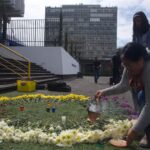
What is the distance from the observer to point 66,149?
4.20 m

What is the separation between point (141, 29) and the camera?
17.5ft

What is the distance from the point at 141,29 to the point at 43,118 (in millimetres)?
2170

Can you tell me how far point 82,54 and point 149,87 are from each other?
64.4 metres

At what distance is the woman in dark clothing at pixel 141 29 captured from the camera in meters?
5.25

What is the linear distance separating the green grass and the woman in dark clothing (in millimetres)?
1404

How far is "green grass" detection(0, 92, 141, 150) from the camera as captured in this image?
170 inches

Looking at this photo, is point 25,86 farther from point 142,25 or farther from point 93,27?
point 93,27

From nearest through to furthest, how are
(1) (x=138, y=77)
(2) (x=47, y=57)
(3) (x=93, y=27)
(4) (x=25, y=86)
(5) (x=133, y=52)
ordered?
(5) (x=133, y=52)
(1) (x=138, y=77)
(4) (x=25, y=86)
(2) (x=47, y=57)
(3) (x=93, y=27)

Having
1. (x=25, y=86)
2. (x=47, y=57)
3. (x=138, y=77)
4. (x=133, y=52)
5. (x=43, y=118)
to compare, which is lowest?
(x=47, y=57)

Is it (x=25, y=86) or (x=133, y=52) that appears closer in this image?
(x=133, y=52)

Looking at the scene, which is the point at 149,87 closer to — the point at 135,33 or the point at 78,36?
the point at 135,33

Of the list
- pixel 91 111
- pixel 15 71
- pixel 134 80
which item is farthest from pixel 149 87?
pixel 15 71

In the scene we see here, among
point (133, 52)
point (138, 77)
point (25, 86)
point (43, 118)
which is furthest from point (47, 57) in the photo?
point (133, 52)

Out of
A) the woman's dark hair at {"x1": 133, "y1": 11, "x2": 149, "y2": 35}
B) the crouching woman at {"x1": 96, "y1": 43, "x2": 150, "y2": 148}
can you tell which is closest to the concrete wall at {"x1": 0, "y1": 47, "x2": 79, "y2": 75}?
the woman's dark hair at {"x1": 133, "y1": 11, "x2": 149, "y2": 35}
